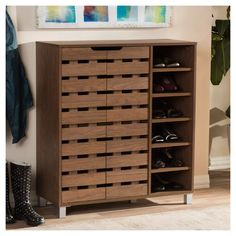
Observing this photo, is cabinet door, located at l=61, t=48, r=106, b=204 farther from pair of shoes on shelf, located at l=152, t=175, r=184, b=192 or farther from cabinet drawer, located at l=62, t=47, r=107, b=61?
pair of shoes on shelf, located at l=152, t=175, r=184, b=192

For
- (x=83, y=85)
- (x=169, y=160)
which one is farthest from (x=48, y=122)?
(x=169, y=160)

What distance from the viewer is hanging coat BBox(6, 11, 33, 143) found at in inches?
168

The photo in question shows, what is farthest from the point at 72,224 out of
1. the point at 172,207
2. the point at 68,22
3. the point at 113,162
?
the point at 68,22

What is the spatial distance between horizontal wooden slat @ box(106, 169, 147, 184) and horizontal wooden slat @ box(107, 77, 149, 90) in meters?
0.57

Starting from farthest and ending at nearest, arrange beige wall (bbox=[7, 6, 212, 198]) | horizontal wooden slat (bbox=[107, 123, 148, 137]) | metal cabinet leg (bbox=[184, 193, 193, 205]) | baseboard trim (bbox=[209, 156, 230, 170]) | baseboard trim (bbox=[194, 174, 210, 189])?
1. baseboard trim (bbox=[209, 156, 230, 170])
2. baseboard trim (bbox=[194, 174, 210, 189])
3. metal cabinet leg (bbox=[184, 193, 193, 205])
4. beige wall (bbox=[7, 6, 212, 198])
5. horizontal wooden slat (bbox=[107, 123, 148, 137])

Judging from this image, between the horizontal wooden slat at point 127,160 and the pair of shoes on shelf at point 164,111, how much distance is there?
297 mm

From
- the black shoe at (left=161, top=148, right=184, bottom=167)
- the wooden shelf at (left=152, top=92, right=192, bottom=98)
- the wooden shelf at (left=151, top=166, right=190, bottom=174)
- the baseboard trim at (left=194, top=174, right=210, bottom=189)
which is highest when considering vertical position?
the wooden shelf at (left=152, top=92, right=192, bottom=98)

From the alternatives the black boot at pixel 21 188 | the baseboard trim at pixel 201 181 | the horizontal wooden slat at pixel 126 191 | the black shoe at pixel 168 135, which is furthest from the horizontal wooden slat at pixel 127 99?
the baseboard trim at pixel 201 181

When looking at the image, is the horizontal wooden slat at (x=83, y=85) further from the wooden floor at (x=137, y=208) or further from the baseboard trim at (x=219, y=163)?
the baseboard trim at (x=219, y=163)

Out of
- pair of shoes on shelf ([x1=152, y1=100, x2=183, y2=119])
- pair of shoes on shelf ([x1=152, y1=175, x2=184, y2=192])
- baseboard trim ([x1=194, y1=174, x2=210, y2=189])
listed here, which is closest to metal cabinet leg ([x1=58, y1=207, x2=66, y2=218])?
pair of shoes on shelf ([x1=152, y1=175, x2=184, y2=192])

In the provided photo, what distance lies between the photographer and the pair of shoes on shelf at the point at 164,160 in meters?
4.55

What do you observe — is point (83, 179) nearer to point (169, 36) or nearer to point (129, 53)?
point (129, 53)

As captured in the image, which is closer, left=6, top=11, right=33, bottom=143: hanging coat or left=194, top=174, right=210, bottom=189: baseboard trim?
left=6, top=11, right=33, bottom=143: hanging coat
